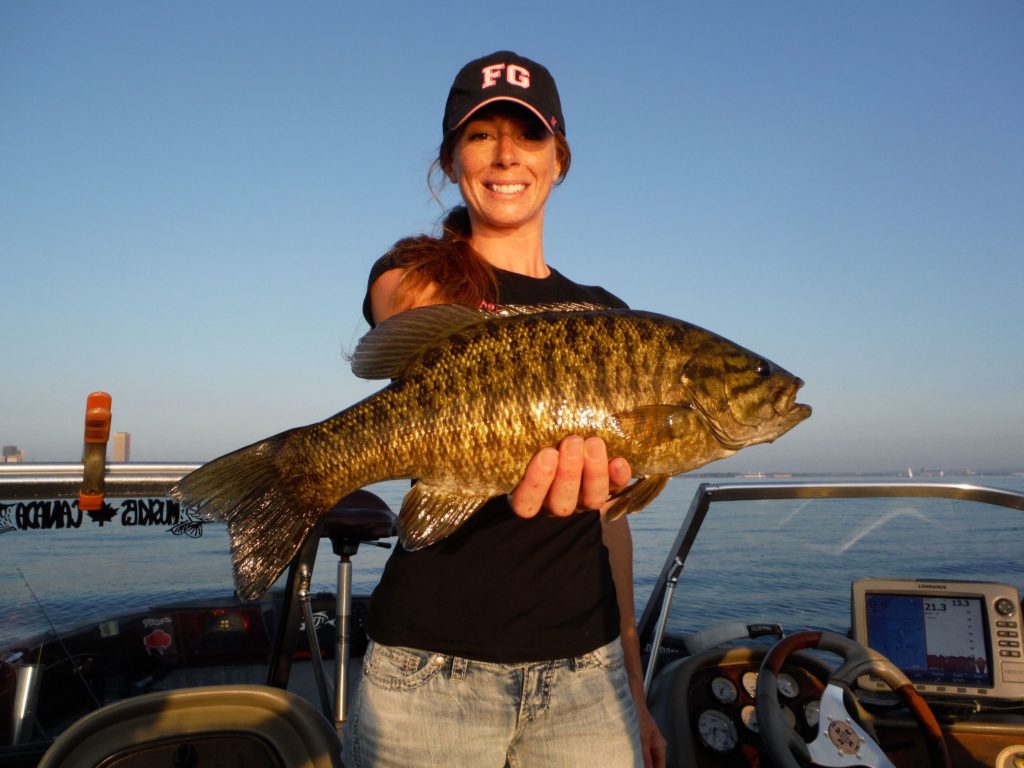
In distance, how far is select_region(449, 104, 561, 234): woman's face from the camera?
8.44ft

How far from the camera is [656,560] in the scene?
10.6 metres

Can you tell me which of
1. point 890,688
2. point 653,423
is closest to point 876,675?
point 890,688

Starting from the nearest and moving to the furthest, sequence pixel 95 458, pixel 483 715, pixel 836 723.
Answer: pixel 483 715
pixel 836 723
pixel 95 458

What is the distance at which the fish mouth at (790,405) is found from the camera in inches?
100

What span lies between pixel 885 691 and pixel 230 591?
373 centimetres

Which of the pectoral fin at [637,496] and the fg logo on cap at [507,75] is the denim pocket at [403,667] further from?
the fg logo on cap at [507,75]

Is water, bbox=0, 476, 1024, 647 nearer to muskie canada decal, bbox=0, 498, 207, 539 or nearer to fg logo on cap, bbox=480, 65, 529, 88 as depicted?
muskie canada decal, bbox=0, 498, 207, 539

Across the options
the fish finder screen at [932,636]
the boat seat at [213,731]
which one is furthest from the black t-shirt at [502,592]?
the fish finder screen at [932,636]

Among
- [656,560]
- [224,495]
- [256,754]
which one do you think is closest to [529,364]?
[224,495]

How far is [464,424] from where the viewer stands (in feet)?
7.19

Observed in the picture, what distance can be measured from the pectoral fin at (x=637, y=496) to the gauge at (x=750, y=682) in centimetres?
211

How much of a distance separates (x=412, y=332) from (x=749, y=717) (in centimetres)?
284

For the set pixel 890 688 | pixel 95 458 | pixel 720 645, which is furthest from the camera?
pixel 720 645

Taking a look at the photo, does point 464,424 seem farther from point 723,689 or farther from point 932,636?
point 932,636
